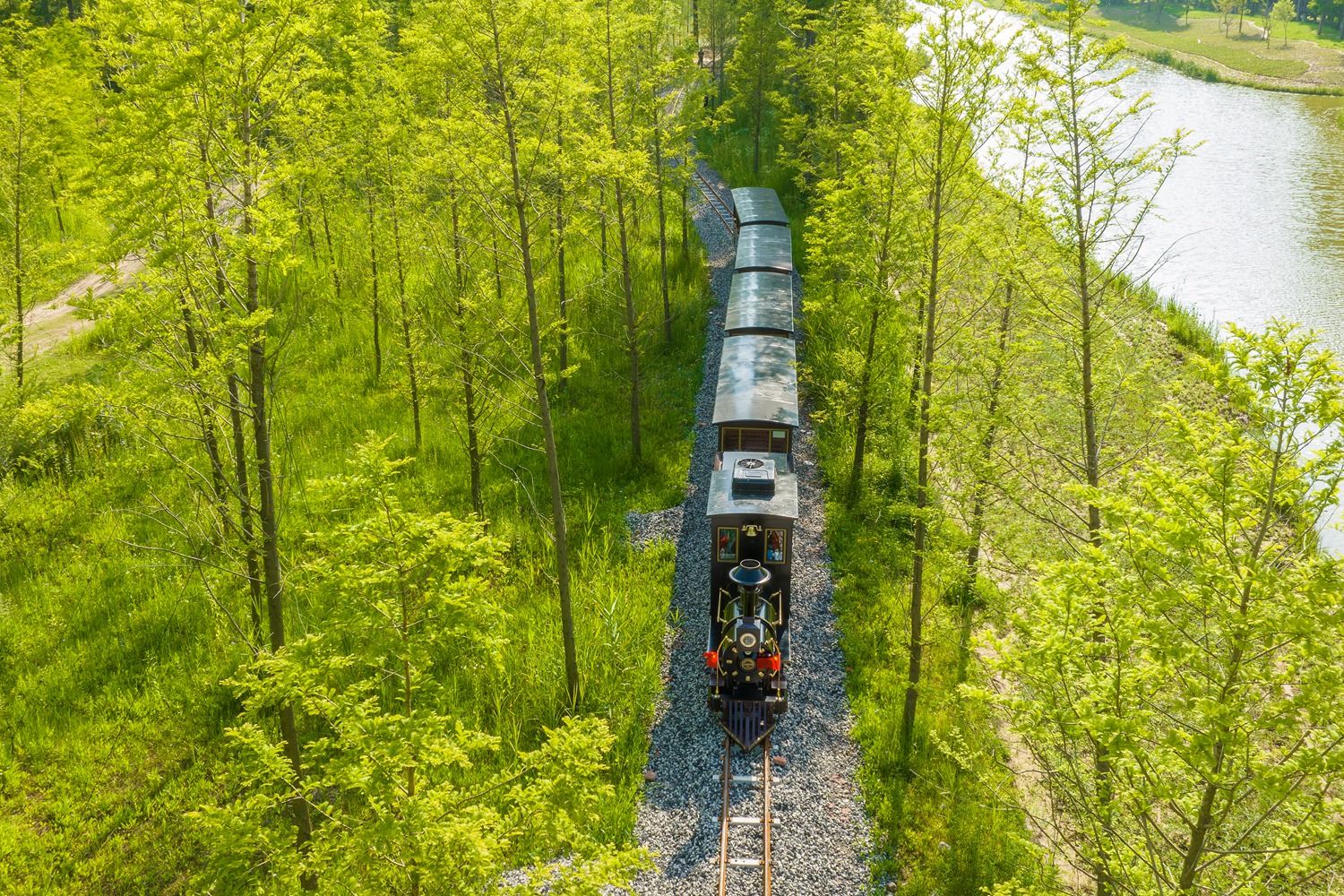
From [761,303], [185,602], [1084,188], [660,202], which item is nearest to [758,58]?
[660,202]

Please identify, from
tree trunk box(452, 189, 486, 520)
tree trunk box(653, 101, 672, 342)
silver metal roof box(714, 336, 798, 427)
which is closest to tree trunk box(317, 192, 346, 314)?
tree trunk box(653, 101, 672, 342)

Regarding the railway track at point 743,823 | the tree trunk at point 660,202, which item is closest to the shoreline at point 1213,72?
the tree trunk at point 660,202

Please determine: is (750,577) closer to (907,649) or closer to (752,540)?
(752,540)

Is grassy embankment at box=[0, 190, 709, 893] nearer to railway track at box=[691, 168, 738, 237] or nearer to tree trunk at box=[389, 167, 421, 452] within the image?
tree trunk at box=[389, 167, 421, 452]

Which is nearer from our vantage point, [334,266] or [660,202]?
[334,266]

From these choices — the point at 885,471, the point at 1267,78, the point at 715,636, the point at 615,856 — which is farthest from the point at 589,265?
the point at 1267,78

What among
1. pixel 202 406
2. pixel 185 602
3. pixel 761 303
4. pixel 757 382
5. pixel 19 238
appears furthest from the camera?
pixel 761 303

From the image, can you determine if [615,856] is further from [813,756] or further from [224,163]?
[224,163]
